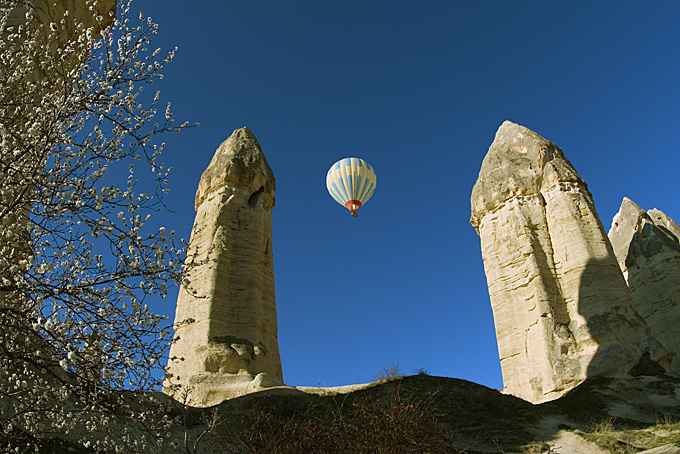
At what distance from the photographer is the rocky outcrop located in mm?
20688

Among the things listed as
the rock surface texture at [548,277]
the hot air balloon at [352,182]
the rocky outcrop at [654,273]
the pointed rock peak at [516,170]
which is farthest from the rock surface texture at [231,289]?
the rocky outcrop at [654,273]

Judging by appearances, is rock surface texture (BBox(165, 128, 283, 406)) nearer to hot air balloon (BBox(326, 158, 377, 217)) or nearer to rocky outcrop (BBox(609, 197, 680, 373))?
hot air balloon (BBox(326, 158, 377, 217))

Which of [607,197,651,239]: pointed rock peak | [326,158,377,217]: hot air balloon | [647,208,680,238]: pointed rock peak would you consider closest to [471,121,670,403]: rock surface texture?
[326,158,377,217]: hot air balloon

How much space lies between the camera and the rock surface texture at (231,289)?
1373 centimetres

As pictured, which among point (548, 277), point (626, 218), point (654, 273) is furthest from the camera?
point (626, 218)

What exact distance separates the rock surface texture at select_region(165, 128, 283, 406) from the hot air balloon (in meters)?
A: 5.71

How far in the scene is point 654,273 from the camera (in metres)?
21.6

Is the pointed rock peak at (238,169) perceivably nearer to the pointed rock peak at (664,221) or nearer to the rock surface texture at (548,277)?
the rock surface texture at (548,277)

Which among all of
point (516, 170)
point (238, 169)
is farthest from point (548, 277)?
point (238, 169)

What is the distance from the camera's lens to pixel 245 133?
19.4 m

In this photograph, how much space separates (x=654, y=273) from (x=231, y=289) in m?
16.6

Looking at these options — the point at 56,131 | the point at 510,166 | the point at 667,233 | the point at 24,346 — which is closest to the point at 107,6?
the point at 56,131

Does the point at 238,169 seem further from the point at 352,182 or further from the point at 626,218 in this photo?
the point at 626,218

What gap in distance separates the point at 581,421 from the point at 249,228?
33.9 ft
